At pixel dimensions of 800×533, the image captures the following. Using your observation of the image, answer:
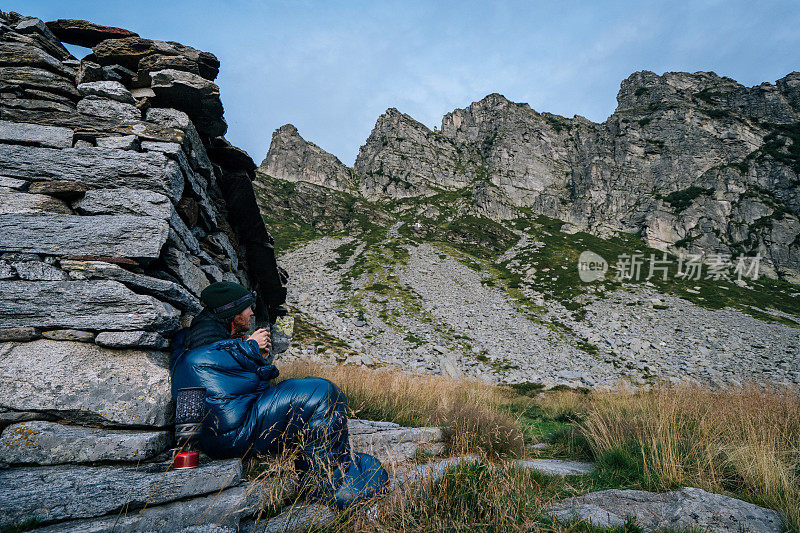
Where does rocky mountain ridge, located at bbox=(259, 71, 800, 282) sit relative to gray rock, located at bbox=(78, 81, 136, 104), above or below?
above

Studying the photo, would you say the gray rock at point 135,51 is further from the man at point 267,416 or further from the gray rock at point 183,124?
the man at point 267,416

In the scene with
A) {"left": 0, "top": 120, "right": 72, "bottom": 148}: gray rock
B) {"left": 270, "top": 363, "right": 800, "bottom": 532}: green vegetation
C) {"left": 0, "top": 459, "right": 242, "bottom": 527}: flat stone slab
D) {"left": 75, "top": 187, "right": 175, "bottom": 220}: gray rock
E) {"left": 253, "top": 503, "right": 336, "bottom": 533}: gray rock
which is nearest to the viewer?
{"left": 0, "top": 459, "right": 242, "bottom": 527}: flat stone slab

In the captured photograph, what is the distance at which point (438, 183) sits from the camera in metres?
103

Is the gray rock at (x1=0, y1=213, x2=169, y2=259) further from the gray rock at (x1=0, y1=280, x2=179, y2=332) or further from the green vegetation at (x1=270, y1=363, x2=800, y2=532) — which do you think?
the green vegetation at (x1=270, y1=363, x2=800, y2=532)

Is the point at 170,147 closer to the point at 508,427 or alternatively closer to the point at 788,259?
the point at 508,427

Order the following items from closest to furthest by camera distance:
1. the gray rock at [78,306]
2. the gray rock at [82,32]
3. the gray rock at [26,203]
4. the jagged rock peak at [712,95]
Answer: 1. the gray rock at [78,306]
2. the gray rock at [26,203]
3. the gray rock at [82,32]
4. the jagged rock peak at [712,95]

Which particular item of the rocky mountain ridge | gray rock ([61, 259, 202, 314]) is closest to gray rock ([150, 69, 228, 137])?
gray rock ([61, 259, 202, 314])

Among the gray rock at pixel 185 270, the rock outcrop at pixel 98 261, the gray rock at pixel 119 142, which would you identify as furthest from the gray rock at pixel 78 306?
the gray rock at pixel 119 142

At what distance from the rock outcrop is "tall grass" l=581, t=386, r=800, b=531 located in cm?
Answer: 487

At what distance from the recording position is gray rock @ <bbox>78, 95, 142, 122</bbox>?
191 inches

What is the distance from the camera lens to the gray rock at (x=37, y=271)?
140 inches

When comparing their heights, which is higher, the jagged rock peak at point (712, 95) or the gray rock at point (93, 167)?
the jagged rock peak at point (712, 95)

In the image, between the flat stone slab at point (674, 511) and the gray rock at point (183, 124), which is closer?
the flat stone slab at point (674, 511)

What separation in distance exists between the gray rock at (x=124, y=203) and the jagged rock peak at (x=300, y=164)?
100348mm
